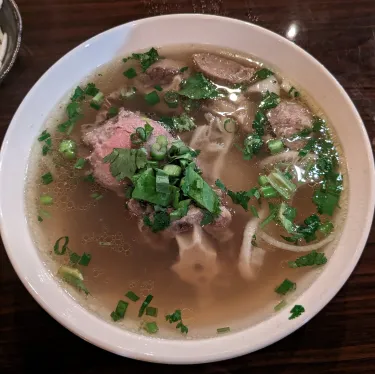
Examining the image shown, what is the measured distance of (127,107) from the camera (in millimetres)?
1904

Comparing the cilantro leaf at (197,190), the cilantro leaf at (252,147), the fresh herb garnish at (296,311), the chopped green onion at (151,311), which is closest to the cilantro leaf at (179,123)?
the cilantro leaf at (252,147)

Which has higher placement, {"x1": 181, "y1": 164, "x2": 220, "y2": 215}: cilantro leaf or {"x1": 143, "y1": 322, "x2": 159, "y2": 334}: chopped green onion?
{"x1": 181, "y1": 164, "x2": 220, "y2": 215}: cilantro leaf

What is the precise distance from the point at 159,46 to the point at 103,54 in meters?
0.25

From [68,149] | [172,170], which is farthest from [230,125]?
[68,149]

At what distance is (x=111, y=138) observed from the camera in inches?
68.6

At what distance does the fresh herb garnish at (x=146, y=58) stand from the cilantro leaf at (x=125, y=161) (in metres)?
0.51

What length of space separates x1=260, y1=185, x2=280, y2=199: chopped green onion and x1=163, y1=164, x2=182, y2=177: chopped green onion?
1.18ft

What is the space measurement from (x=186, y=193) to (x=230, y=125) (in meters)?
0.47

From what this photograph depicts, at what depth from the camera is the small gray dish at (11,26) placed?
1949mm

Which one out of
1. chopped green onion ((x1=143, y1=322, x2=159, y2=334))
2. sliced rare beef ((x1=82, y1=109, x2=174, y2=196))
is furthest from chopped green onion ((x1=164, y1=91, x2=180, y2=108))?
chopped green onion ((x1=143, y1=322, x2=159, y2=334))

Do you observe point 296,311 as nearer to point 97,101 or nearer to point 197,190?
point 197,190

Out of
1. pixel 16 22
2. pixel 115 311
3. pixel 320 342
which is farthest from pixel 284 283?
pixel 16 22

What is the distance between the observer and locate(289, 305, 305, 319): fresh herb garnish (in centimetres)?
138

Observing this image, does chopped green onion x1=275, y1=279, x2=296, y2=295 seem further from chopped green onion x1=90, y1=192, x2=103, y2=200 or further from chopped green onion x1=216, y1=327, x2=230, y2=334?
chopped green onion x1=90, y1=192, x2=103, y2=200
